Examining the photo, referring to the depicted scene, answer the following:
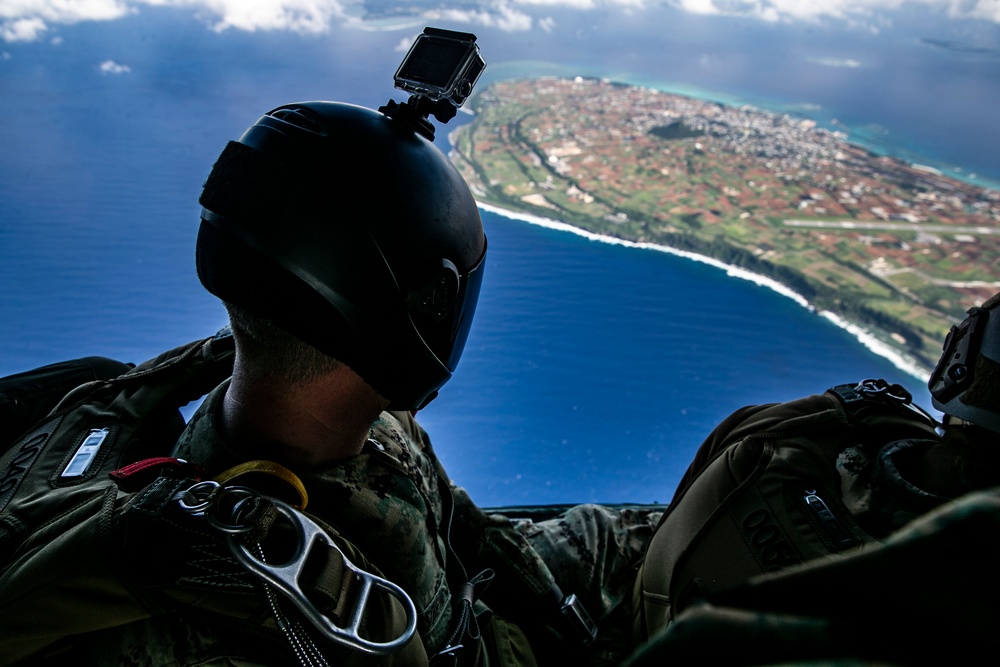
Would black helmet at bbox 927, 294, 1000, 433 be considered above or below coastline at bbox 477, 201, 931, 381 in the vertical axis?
above

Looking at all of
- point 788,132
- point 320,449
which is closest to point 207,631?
point 320,449

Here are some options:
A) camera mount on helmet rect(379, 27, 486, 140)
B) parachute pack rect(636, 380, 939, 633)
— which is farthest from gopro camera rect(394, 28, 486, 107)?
parachute pack rect(636, 380, 939, 633)

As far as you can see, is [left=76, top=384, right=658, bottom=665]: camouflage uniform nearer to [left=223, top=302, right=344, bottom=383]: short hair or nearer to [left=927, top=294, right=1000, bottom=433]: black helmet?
[left=223, top=302, right=344, bottom=383]: short hair

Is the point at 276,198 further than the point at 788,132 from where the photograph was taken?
No

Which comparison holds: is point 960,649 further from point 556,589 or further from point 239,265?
point 556,589

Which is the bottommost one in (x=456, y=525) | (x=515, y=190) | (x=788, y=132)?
(x=456, y=525)

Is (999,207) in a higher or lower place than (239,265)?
higher
